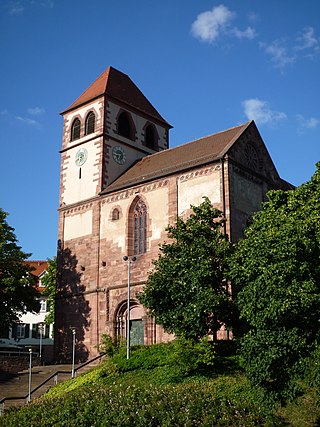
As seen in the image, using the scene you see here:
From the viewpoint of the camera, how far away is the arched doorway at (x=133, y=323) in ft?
122

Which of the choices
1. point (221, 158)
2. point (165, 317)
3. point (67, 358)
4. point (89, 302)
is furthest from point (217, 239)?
point (67, 358)

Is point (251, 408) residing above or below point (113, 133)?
below

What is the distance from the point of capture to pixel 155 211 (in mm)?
38000

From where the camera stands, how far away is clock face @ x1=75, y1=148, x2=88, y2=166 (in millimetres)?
44531

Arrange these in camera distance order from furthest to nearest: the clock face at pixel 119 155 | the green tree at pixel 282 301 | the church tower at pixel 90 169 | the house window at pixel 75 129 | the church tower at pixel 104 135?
the house window at pixel 75 129
the clock face at pixel 119 155
the church tower at pixel 104 135
the church tower at pixel 90 169
the green tree at pixel 282 301

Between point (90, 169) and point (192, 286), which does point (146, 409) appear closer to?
point (192, 286)

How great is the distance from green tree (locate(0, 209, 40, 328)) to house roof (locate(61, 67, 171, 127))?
11680mm

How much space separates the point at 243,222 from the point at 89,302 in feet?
38.5

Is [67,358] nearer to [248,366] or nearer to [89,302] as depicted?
[89,302]

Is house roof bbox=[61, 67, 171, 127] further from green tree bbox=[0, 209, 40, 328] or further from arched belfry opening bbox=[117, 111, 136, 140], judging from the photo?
green tree bbox=[0, 209, 40, 328]

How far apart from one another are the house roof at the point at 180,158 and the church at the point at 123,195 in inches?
5.2

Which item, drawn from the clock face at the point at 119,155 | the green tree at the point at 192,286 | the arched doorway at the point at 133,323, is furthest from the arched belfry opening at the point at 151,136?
the green tree at the point at 192,286

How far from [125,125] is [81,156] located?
4.29 m

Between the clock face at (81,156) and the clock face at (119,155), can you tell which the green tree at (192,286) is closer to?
the clock face at (119,155)
